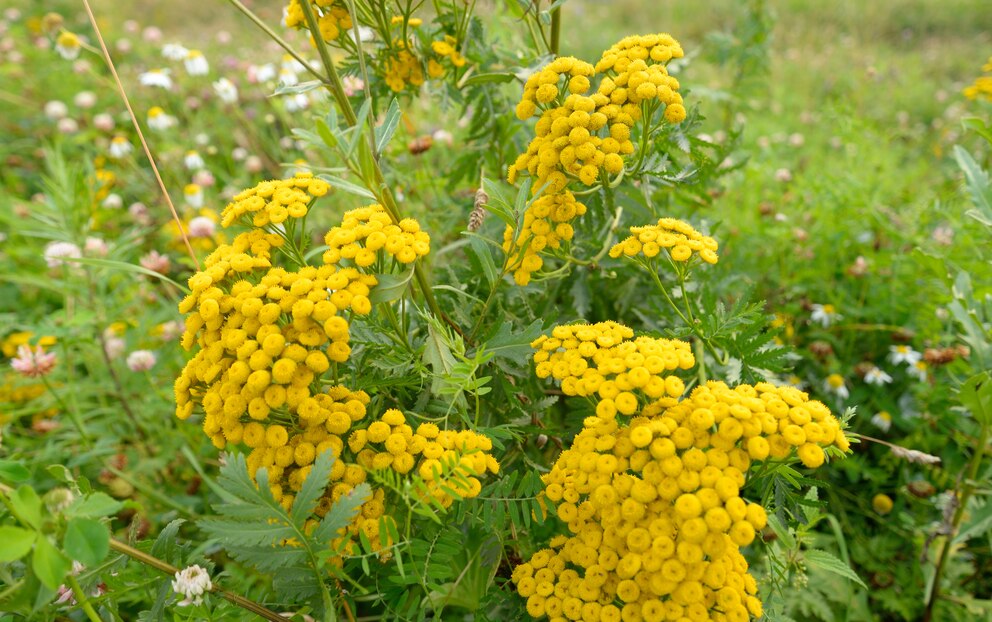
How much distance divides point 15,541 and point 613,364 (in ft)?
3.49

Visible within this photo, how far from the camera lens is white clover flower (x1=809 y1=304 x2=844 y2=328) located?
2740 millimetres

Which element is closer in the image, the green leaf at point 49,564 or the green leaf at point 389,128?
the green leaf at point 49,564

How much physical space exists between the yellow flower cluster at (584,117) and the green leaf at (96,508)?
3.22 ft

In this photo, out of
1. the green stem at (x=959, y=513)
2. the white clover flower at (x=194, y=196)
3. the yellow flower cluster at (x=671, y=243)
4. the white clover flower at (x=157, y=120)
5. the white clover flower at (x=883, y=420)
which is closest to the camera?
the yellow flower cluster at (x=671, y=243)

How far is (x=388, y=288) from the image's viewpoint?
4.23 ft

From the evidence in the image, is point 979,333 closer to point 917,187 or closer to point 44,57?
point 917,187

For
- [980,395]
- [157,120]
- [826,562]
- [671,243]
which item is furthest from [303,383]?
[157,120]

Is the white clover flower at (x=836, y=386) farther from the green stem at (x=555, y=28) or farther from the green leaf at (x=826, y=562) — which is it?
the green stem at (x=555, y=28)

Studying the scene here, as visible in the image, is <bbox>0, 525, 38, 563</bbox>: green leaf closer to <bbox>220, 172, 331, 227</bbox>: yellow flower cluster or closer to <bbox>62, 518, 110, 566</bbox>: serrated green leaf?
<bbox>62, 518, 110, 566</bbox>: serrated green leaf

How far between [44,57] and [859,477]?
316 inches

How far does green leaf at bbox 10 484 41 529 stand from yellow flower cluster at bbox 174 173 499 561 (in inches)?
12.3

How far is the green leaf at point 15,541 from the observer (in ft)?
2.88

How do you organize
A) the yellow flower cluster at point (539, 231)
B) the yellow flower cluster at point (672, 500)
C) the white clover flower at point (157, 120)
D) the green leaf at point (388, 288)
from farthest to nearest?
1. the white clover flower at point (157, 120)
2. the yellow flower cluster at point (539, 231)
3. the green leaf at point (388, 288)
4. the yellow flower cluster at point (672, 500)

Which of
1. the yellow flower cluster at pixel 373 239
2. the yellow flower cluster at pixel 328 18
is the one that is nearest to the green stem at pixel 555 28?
the yellow flower cluster at pixel 328 18
